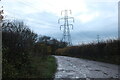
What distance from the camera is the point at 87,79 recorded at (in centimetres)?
1290

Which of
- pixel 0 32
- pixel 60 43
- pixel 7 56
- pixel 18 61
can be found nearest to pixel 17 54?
pixel 18 61

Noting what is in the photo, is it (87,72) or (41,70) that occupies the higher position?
(41,70)

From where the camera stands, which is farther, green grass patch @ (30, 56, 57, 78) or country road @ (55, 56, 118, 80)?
country road @ (55, 56, 118, 80)

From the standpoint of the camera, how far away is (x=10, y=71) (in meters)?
9.94

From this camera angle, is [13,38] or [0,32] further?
[13,38]

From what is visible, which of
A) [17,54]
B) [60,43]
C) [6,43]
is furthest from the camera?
[60,43]

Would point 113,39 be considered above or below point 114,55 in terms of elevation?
above

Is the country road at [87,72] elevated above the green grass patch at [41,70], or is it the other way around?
the green grass patch at [41,70]

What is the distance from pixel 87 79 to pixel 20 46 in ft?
13.7

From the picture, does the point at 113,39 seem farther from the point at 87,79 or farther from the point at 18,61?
the point at 18,61

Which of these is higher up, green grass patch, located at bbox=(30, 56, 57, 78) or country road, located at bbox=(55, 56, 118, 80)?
green grass patch, located at bbox=(30, 56, 57, 78)

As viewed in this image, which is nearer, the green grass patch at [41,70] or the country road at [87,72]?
the green grass patch at [41,70]

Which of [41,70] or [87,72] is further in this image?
[87,72]

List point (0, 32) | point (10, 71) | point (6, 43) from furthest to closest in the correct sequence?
1. point (6, 43)
2. point (0, 32)
3. point (10, 71)
